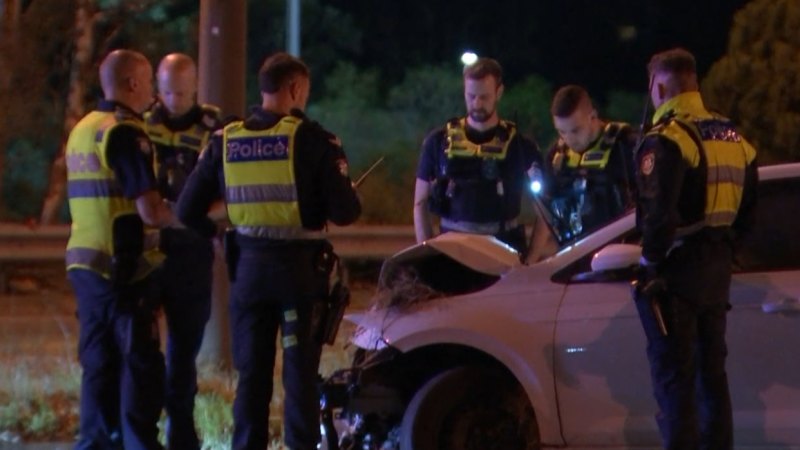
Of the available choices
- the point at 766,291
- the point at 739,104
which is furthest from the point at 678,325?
the point at 739,104

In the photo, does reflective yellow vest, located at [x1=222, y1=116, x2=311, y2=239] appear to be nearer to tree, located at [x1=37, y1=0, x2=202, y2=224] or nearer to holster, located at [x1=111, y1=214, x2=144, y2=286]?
holster, located at [x1=111, y1=214, x2=144, y2=286]

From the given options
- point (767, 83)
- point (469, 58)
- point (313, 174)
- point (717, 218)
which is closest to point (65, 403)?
point (313, 174)

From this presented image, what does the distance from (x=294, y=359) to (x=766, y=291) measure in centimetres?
187

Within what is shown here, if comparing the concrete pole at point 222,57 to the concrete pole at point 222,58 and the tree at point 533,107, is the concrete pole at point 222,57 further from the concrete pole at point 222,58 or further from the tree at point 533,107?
the tree at point 533,107

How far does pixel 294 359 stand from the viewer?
5973 millimetres

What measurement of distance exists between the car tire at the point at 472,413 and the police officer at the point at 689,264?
71 centimetres

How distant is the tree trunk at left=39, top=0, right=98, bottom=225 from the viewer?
66.7 ft

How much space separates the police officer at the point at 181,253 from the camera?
21.3ft

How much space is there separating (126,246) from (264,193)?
0.64 metres

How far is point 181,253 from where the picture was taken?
21.4ft

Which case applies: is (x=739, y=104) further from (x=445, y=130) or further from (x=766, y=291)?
(x=766, y=291)

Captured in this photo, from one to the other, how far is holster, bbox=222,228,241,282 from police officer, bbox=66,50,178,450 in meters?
0.26

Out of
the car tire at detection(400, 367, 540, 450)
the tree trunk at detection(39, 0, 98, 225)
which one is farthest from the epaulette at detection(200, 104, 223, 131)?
the tree trunk at detection(39, 0, 98, 225)

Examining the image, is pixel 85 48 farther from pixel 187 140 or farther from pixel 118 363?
pixel 118 363
